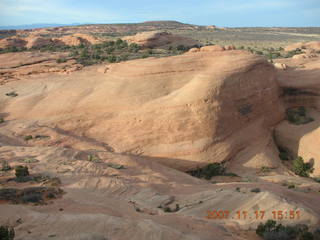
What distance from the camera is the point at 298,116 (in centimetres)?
2100

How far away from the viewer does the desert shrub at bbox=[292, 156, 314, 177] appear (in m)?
17.6

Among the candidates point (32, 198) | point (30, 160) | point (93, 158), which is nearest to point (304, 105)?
point (93, 158)

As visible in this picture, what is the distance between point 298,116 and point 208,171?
8411 millimetres

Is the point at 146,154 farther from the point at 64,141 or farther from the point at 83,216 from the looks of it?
the point at 83,216

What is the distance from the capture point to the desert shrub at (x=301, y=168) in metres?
17.6

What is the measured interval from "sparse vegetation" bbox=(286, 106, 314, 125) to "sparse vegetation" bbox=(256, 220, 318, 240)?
1356 cm

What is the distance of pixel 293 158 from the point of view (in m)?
19.3

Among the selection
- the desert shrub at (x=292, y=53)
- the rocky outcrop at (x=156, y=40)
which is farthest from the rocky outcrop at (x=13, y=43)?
the desert shrub at (x=292, y=53)

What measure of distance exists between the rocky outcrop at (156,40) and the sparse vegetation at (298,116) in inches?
682

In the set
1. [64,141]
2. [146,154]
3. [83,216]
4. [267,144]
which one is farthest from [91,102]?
[83,216]

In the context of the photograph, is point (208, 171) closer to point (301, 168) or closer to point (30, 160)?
point (301, 168)

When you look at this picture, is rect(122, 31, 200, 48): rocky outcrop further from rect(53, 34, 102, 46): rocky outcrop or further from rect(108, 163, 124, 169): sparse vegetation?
rect(108, 163, 124, 169): sparse vegetation

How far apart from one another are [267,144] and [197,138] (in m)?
4.84

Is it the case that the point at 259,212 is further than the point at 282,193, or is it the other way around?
the point at 282,193
